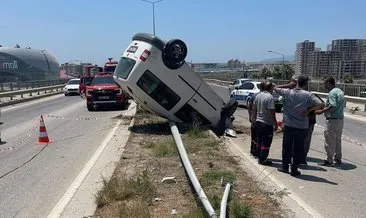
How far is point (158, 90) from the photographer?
14.2 meters

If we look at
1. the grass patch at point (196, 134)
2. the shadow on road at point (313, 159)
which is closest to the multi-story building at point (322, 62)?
the grass patch at point (196, 134)

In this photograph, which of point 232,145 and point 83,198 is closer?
point 83,198

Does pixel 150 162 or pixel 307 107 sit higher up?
pixel 307 107

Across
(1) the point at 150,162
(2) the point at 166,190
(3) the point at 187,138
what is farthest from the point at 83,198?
(3) the point at 187,138

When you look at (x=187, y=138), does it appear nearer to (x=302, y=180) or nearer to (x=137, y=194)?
(x=302, y=180)

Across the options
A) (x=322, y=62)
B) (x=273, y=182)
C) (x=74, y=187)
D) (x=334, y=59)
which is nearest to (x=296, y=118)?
(x=273, y=182)

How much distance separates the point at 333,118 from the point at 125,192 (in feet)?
15.8

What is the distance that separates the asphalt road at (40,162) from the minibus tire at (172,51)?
123 inches

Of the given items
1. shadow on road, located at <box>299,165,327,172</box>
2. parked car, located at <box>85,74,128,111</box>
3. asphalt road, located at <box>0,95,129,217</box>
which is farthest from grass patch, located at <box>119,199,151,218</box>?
parked car, located at <box>85,74,128,111</box>

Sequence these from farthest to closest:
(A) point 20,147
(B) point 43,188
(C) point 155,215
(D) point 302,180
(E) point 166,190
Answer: (A) point 20,147 < (D) point 302,180 < (B) point 43,188 < (E) point 166,190 < (C) point 155,215

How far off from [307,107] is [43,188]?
15.6ft

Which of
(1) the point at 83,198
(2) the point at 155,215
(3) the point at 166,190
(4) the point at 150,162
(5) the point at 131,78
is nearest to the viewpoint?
(2) the point at 155,215

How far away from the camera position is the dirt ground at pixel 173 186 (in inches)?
229

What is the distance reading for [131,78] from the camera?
14.1 meters
